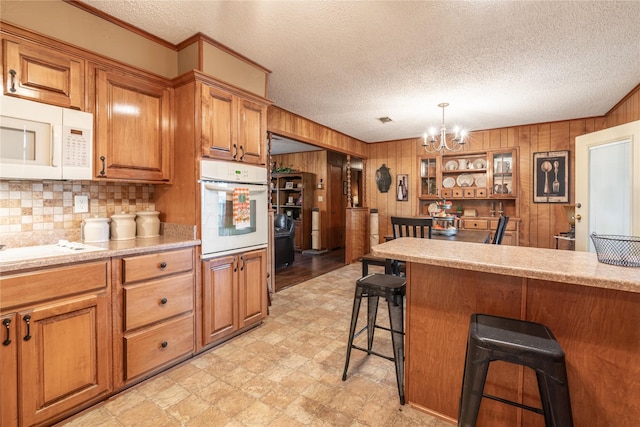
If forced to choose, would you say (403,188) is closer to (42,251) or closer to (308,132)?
(308,132)

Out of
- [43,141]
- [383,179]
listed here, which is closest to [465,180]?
[383,179]

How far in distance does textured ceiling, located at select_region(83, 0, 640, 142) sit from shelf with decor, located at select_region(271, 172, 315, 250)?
3.57m

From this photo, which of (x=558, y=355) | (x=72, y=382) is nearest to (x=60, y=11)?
(x=72, y=382)

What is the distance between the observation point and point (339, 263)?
596cm

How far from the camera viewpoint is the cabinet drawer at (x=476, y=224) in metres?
5.44

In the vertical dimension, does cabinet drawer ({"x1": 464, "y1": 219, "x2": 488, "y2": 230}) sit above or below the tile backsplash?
below

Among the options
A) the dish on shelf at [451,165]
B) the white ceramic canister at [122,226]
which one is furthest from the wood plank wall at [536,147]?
the white ceramic canister at [122,226]

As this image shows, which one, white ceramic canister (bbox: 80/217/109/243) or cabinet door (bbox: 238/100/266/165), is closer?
white ceramic canister (bbox: 80/217/109/243)

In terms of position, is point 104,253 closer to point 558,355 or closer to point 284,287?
point 558,355

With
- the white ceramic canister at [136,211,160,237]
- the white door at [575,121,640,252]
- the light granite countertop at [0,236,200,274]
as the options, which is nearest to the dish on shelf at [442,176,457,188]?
the white door at [575,121,640,252]

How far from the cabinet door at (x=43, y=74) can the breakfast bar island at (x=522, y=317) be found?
2206 millimetres

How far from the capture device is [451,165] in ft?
19.1

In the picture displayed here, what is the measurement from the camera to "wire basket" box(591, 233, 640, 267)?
4.34ft

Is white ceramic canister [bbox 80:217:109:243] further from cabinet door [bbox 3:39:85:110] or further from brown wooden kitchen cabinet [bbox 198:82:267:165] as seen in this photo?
brown wooden kitchen cabinet [bbox 198:82:267:165]
